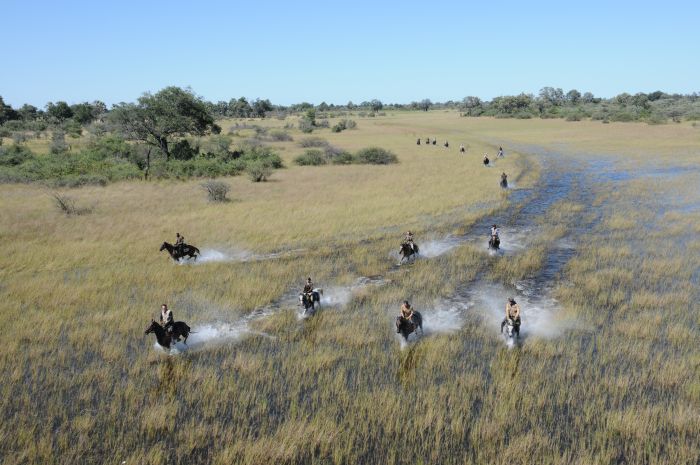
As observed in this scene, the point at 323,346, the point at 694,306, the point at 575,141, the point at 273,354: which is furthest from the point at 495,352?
the point at 575,141

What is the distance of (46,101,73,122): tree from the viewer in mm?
108812

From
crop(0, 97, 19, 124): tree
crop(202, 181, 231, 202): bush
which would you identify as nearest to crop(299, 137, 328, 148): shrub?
crop(202, 181, 231, 202): bush

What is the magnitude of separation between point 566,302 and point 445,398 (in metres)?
7.43

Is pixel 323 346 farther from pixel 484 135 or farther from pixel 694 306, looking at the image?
pixel 484 135

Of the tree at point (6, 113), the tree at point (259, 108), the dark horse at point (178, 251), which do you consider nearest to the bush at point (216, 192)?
the dark horse at point (178, 251)

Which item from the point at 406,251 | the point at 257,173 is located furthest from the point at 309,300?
the point at 257,173

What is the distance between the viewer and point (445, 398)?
10555mm

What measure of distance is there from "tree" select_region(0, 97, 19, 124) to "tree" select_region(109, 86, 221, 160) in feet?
219

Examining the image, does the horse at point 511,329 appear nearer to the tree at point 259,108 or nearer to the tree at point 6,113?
the tree at point 6,113

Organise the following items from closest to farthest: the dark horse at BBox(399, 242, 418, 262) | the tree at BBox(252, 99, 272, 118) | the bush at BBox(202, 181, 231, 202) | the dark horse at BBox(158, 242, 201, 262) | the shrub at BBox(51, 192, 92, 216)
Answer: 1. the dark horse at BBox(158, 242, 201, 262)
2. the dark horse at BBox(399, 242, 418, 262)
3. the shrub at BBox(51, 192, 92, 216)
4. the bush at BBox(202, 181, 231, 202)
5. the tree at BBox(252, 99, 272, 118)

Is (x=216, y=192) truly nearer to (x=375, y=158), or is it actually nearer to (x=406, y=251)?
(x=406, y=251)

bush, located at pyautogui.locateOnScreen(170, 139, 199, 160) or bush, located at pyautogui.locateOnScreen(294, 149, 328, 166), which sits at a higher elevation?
bush, located at pyautogui.locateOnScreen(170, 139, 199, 160)

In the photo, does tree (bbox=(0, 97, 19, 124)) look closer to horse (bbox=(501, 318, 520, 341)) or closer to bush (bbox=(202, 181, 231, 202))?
bush (bbox=(202, 181, 231, 202))

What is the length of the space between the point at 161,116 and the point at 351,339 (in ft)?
145
